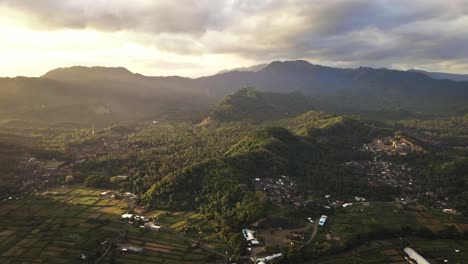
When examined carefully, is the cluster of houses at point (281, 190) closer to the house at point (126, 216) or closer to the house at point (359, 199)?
the house at point (359, 199)

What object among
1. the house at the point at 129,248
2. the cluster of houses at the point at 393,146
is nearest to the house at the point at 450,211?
the cluster of houses at the point at 393,146

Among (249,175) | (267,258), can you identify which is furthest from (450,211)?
(249,175)

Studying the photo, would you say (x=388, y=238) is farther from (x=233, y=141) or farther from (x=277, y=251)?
(x=233, y=141)

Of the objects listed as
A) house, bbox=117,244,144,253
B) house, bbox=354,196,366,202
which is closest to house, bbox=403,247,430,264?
house, bbox=354,196,366,202

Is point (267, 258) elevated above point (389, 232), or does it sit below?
below

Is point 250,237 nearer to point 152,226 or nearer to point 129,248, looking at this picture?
point 152,226

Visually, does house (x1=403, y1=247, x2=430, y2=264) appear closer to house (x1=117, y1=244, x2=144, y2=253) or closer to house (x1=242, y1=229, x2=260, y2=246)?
house (x1=242, y1=229, x2=260, y2=246)
